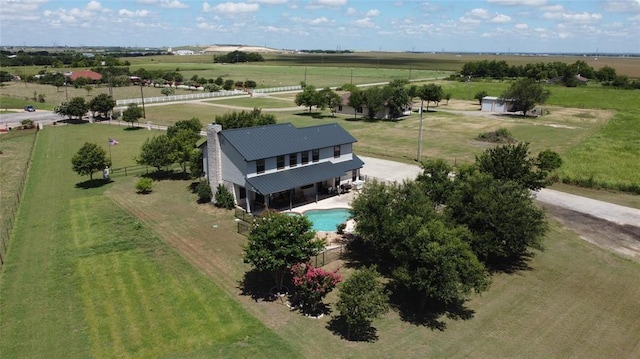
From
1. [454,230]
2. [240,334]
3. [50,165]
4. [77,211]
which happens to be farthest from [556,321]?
[50,165]

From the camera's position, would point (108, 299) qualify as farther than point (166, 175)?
No

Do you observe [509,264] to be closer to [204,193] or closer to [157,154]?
[204,193]

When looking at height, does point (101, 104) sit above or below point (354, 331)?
above

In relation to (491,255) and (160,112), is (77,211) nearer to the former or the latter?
(491,255)

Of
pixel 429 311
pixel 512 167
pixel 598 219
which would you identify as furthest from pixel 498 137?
pixel 429 311

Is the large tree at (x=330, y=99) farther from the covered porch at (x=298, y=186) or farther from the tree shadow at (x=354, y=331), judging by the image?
the tree shadow at (x=354, y=331)

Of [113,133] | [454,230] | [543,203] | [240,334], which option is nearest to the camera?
[240,334]

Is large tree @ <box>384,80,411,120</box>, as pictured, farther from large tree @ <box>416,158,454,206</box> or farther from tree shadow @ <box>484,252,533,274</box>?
tree shadow @ <box>484,252,533,274</box>

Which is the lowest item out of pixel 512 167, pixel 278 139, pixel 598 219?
pixel 598 219
